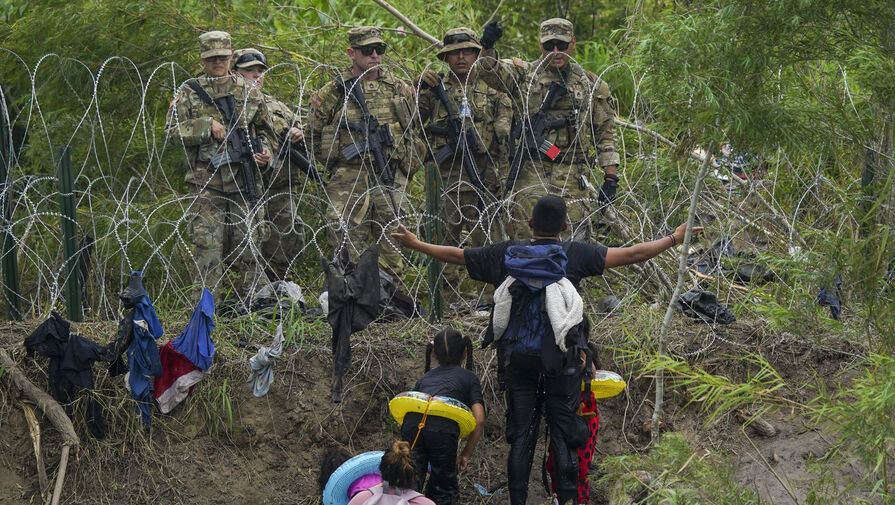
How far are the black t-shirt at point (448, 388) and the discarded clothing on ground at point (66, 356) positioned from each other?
1.71 meters

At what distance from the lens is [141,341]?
219 inches

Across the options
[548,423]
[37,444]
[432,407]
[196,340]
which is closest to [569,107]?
[548,423]

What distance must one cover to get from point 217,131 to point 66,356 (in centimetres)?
172

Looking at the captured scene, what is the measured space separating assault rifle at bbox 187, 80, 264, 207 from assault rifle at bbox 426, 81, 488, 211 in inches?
44.7

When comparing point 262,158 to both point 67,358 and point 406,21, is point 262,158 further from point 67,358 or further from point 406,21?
point 406,21

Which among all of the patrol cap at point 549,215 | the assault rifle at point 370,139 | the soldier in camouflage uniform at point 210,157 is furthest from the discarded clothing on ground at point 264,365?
the patrol cap at point 549,215

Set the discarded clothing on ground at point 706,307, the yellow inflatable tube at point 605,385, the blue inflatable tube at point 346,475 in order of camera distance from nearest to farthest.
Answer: the blue inflatable tube at point 346,475 → the yellow inflatable tube at point 605,385 → the discarded clothing on ground at point 706,307

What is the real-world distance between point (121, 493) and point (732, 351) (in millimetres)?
3537

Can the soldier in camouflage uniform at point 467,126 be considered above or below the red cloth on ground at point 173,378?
above

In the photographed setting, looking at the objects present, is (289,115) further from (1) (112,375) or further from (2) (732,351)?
(2) (732,351)

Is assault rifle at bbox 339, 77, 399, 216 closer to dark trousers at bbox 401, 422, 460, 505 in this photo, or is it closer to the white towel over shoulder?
the white towel over shoulder

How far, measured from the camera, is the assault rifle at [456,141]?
699cm

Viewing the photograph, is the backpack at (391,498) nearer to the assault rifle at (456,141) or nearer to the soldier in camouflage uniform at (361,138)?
the soldier in camouflage uniform at (361,138)

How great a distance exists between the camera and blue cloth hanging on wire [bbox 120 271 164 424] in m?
5.46
